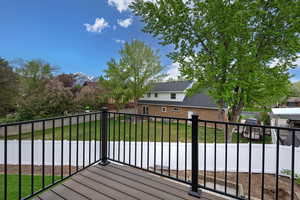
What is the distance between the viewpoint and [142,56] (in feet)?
44.9

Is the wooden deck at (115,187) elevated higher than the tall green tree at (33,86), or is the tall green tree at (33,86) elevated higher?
the tall green tree at (33,86)

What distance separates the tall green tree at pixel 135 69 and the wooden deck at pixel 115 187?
11759 mm

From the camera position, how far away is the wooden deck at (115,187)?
1703 millimetres

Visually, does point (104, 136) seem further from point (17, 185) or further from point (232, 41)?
point (232, 41)

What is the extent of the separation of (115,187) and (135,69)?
1258 centimetres

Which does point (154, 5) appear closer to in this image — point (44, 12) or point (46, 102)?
point (44, 12)

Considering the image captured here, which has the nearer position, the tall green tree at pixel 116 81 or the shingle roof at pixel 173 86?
the tall green tree at pixel 116 81

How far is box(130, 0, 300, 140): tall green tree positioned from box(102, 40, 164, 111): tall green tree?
8013 millimetres

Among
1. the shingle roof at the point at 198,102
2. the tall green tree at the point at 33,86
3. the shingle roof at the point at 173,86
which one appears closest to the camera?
the tall green tree at the point at 33,86

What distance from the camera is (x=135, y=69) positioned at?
45.4 feet

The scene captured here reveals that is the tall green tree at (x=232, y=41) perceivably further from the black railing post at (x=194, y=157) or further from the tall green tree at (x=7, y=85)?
the tall green tree at (x=7, y=85)

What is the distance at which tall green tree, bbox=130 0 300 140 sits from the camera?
15.0 feet

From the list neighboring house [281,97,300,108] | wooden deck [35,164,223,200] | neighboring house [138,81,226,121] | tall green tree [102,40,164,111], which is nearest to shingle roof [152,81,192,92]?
neighboring house [138,81,226,121]

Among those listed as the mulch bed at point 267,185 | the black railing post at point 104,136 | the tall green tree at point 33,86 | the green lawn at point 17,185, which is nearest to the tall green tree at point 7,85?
the tall green tree at point 33,86
